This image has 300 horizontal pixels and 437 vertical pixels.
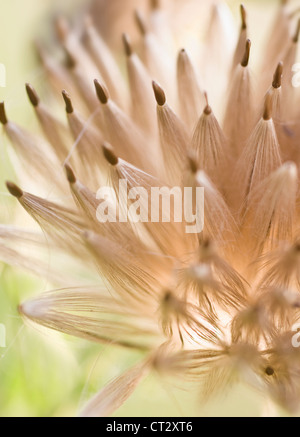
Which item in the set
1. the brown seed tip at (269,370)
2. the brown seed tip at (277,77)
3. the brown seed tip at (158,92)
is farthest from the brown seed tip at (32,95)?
Result: the brown seed tip at (269,370)

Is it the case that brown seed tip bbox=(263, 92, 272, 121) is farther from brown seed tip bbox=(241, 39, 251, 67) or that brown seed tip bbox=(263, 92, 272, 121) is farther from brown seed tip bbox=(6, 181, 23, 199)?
brown seed tip bbox=(6, 181, 23, 199)

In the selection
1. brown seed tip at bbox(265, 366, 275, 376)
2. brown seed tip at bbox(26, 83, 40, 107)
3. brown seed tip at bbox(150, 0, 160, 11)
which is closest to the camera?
brown seed tip at bbox(265, 366, 275, 376)

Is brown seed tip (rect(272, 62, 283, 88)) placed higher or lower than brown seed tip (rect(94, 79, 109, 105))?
lower

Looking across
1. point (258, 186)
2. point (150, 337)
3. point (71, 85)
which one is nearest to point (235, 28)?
point (71, 85)

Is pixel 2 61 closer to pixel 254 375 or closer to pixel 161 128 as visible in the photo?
pixel 161 128

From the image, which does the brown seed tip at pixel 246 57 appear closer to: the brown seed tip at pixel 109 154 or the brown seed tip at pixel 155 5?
the brown seed tip at pixel 109 154

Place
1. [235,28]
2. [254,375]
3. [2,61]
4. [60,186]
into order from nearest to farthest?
[254,375] < [60,186] < [235,28] < [2,61]

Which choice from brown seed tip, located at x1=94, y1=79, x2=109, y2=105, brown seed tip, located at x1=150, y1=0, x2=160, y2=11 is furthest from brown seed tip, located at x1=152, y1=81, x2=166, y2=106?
brown seed tip, located at x1=150, y1=0, x2=160, y2=11

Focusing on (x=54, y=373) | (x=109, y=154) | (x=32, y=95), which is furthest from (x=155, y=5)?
(x=54, y=373)
